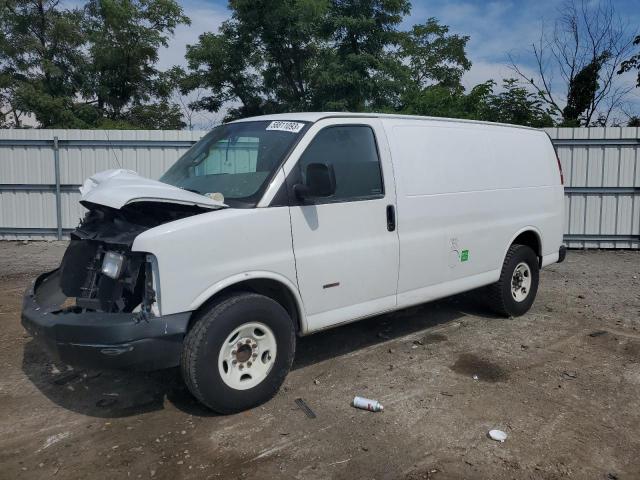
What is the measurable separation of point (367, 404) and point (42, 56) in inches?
936

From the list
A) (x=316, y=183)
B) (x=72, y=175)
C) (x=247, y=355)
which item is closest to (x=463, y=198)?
(x=316, y=183)

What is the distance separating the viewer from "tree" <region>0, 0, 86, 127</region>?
22352 mm

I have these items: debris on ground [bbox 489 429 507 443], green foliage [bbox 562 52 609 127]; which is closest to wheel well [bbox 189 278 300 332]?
debris on ground [bbox 489 429 507 443]

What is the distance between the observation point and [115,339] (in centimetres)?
358

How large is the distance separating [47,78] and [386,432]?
23667 mm

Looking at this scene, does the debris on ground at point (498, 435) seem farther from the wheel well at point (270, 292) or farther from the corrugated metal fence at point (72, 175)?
the corrugated metal fence at point (72, 175)

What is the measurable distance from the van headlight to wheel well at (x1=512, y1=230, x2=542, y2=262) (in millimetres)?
4450

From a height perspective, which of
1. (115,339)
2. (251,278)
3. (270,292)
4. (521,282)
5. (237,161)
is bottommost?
(521,282)

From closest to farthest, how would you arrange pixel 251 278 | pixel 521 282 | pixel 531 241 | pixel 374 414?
pixel 251 278 < pixel 374 414 < pixel 521 282 < pixel 531 241

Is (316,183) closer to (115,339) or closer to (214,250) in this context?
(214,250)

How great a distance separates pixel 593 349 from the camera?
5.65 m

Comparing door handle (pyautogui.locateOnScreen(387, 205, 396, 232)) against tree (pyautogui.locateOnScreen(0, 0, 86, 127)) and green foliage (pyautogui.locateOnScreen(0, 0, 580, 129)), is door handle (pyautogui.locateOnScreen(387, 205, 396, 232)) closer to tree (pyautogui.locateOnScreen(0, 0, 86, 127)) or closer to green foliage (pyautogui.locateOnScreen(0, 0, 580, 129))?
green foliage (pyautogui.locateOnScreen(0, 0, 580, 129))

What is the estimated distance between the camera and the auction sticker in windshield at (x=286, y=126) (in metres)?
4.50

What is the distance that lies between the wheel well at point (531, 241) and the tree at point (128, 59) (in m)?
20.2
